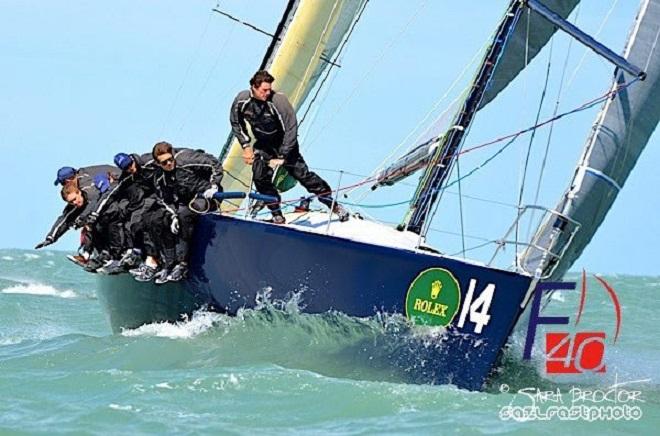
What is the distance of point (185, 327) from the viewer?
10719mm

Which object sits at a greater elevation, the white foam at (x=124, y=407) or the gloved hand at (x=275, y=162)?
the gloved hand at (x=275, y=162)

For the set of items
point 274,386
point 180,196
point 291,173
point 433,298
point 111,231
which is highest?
point 291,173

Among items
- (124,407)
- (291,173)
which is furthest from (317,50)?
(124,407)

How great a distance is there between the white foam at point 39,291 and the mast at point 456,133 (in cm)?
1381

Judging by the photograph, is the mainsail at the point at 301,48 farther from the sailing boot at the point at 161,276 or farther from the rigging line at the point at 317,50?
the sailing boot at the point at 161,276

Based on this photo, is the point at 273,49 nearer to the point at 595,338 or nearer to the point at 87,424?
the point at 595,338

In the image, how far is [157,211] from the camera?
34.2 feet

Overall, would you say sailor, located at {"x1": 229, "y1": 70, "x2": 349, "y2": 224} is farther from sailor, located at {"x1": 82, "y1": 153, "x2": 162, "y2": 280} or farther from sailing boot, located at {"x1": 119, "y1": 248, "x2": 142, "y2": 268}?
sailing boot, located at {"x1": 119, "y1": 248, "x2": 142, "y2": 268}

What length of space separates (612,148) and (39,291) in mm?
16308

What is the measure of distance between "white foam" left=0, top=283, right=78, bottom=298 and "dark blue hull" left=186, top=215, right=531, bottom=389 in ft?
45.4

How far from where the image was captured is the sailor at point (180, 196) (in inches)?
405

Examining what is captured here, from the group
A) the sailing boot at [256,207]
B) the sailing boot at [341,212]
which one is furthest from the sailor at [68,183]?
the sailing boot at [341,212]

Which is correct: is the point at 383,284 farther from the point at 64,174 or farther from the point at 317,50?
the point at 317,50

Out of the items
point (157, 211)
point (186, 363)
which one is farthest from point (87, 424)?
point (157, 211)
